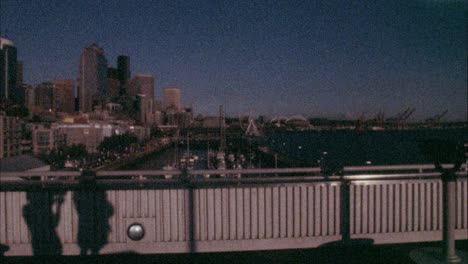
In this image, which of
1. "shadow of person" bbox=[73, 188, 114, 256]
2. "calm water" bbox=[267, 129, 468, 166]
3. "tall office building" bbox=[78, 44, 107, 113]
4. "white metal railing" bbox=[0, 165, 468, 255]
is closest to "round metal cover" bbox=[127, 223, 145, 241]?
"white metal railing" bbox=[0, 165, 468, 255]

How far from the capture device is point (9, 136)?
6906 centimetres

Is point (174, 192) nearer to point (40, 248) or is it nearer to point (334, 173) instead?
point (40, 248)

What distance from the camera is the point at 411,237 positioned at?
4766mm

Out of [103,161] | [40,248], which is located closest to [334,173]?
[40,248]

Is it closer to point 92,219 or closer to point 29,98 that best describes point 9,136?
point 29,98

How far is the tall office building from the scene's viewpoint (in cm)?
13288

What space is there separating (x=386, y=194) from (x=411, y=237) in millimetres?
646

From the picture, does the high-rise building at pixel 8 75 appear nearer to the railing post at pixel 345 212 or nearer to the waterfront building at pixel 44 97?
the waterfront building at pixel 44 97

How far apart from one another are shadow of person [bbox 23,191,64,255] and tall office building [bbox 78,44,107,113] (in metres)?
133

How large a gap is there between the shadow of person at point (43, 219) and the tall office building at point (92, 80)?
133 m

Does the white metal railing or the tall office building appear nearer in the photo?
the white metal railing

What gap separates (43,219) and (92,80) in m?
154

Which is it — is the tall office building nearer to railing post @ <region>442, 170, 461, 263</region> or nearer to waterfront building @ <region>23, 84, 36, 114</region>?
waterfront building @ <region>23, 84, 36, 114</region>

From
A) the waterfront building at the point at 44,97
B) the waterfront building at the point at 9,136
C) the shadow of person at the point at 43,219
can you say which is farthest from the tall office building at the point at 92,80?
the shadow of person at the point at 43,219
